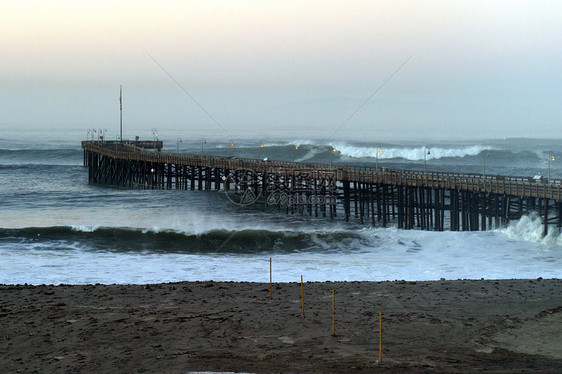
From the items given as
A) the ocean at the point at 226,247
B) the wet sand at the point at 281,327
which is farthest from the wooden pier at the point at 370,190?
the wet sand at the point at 281,327

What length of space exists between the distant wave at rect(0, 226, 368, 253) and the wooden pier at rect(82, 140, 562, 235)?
8455 mm

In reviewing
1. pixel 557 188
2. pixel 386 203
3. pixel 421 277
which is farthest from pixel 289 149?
pixel 421 277

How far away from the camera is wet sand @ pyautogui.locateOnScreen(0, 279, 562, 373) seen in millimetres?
16375

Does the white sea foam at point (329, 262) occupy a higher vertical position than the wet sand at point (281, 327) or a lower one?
lower

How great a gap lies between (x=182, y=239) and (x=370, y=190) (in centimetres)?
1785

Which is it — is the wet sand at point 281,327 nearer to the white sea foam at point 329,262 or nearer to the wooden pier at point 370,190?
the white sea foam at point 329,262

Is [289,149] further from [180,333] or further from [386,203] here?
[180,333]

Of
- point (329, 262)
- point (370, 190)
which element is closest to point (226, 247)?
point (329, 262)

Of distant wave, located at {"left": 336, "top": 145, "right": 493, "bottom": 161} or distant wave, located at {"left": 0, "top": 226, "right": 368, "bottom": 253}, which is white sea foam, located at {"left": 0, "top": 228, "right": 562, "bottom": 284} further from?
distant wave, located at {"left": 336, "top": 145, "right": 493, "bottom": 161}

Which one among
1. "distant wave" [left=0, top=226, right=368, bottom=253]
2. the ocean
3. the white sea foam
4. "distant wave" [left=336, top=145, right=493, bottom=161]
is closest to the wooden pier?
the ocean

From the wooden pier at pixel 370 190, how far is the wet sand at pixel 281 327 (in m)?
17.9

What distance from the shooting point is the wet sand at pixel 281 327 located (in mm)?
16375

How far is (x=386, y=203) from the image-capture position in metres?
52.2

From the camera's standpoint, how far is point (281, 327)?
1959cm
